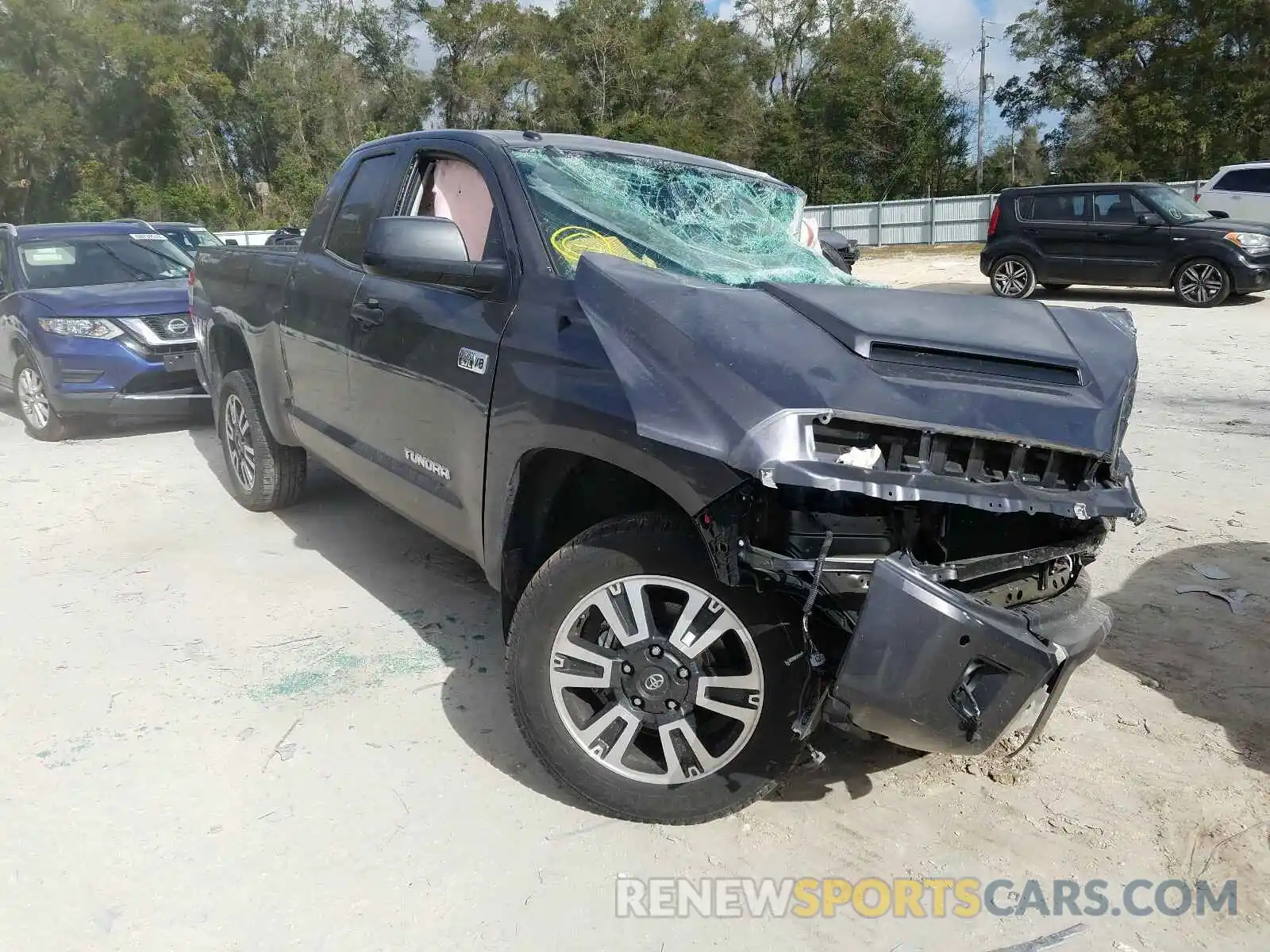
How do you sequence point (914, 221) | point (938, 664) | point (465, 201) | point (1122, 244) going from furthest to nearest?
point (914, 221), point (1122, 244), point (465, 201), point (938, 664)

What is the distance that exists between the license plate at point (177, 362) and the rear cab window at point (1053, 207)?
41.4 feet

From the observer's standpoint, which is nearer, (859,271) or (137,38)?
(859,271)

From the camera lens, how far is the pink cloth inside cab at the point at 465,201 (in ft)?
11.4

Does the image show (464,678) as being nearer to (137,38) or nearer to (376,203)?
(376,203)

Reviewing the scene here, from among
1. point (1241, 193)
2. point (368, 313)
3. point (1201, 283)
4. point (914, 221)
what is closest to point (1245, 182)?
point (1241, 193)

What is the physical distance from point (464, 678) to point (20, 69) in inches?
2099

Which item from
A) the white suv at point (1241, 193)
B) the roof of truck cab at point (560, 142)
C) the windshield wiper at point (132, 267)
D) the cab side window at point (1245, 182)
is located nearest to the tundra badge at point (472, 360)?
the roof of truck cab at point (560, 142)

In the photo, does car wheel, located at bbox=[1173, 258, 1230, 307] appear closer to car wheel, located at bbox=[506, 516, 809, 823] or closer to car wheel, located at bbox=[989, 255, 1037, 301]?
car wheel, located at bbox=[989, 255, 1037, 301]

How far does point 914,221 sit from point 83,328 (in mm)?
26370

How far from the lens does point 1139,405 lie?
24.7 ft

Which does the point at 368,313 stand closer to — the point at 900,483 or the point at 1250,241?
the point at 900,483

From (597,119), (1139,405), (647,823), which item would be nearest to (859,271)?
(1139,405)

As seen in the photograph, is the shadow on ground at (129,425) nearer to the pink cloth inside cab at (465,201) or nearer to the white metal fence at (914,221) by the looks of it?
the pink cloth inside cab at (465,201)

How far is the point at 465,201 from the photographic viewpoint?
145 inches
